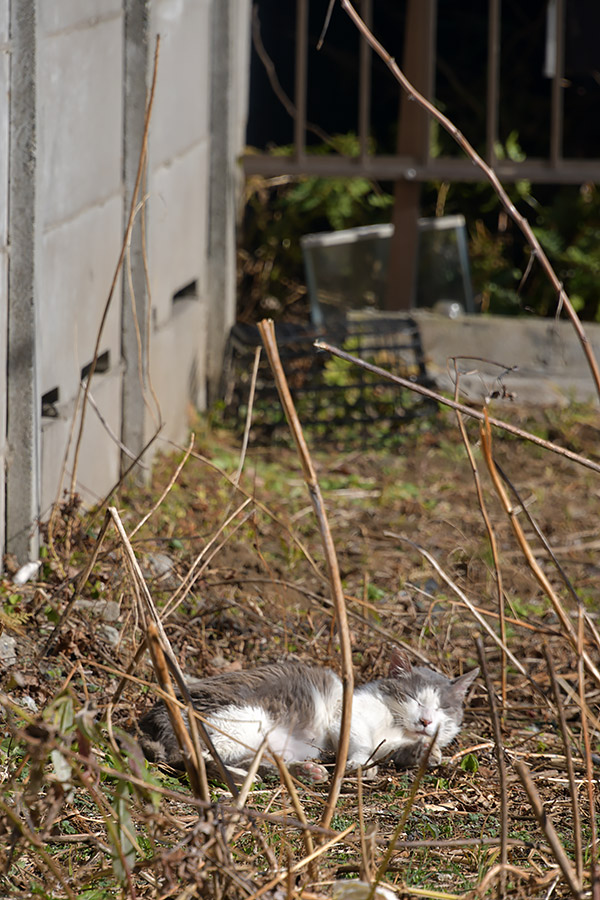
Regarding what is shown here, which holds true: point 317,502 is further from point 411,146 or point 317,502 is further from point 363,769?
point 411,146

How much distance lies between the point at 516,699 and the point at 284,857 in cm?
144

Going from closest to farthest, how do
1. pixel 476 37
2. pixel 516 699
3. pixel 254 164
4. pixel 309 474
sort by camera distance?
pixel 309 474 → pixel 516 699 → pixel 254 164 → pixel 476 37

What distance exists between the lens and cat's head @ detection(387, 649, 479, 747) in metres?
2.99

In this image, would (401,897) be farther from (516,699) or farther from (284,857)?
(516,699)

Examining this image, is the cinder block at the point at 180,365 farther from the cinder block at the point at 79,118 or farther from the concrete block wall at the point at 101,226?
the cinder block at the point at 79,118

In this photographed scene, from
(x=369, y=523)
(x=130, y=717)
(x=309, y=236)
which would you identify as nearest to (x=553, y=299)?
(x=309, y=236)

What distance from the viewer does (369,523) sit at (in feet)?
17.1

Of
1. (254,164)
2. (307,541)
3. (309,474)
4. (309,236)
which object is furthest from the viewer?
(309,236)

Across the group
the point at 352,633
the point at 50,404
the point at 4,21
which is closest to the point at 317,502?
the point at 352,633

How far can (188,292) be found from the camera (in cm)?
652

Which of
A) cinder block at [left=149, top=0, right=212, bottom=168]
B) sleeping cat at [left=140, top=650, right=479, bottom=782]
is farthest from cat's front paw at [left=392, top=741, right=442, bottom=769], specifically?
cinder block at [left=149, top=0, right=212, bottom=168]

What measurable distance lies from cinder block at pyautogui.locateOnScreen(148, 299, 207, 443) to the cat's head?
2.57 metres

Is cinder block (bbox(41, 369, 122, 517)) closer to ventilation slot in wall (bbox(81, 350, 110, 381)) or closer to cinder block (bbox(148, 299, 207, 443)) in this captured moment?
ventilation slot in wall (bbox(81, 350, 110, 381))

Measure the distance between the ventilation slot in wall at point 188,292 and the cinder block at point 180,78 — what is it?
0.85 m
